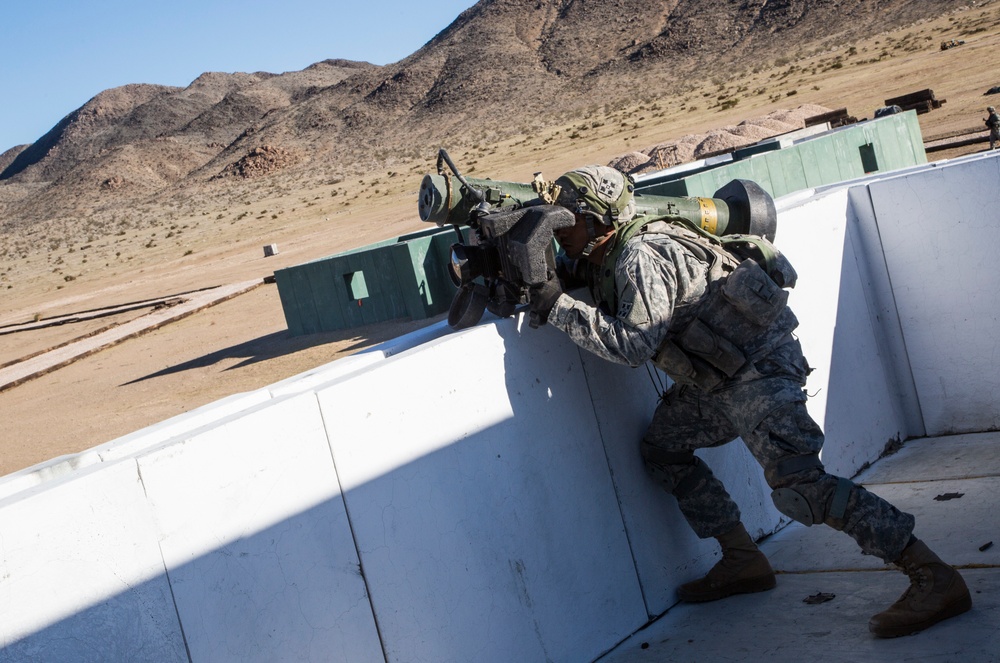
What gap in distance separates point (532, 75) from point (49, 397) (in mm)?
69873

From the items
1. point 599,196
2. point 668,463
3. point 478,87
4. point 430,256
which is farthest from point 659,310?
A: point 478,87

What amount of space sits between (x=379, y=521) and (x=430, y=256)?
8.73m

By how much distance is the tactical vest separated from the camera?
10.9 ft

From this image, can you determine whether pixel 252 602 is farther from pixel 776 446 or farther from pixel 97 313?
pixel 97 313

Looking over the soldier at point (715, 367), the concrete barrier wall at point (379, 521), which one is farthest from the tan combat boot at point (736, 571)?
the concrete barrier wall at point (379, 521)

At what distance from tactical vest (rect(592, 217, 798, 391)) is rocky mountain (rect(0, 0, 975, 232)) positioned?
52585mm

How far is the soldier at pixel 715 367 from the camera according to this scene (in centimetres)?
324

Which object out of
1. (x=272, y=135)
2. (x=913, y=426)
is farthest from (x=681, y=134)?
(x=272, y=135)

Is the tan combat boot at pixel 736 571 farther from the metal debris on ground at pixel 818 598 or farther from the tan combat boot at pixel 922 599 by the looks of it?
the tan combat boot at pixel 922 599

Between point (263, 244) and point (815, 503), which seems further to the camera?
point (263, 244)

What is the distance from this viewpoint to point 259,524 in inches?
106

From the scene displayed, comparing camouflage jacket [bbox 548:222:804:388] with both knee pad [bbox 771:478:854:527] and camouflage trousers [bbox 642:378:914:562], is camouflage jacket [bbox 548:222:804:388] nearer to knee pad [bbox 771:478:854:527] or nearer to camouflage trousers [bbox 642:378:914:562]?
camouflage trousers [bbox 642:378:914:562]

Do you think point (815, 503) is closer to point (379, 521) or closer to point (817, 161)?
point (379, 521)

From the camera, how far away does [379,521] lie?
2.94 meters
